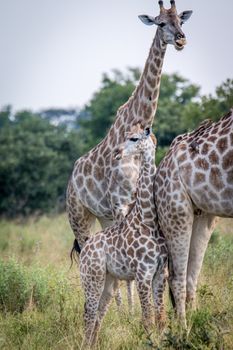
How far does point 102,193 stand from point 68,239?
17.8 ft

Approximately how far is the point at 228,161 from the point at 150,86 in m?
2.00

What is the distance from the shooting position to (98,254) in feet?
23.8

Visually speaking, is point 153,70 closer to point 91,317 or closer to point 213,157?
point 213,157

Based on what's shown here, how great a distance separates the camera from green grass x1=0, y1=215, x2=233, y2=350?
6.38m

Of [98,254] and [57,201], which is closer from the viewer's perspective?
[98,254]

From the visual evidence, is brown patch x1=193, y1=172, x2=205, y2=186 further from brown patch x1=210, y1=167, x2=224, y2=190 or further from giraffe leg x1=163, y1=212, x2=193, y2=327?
giraffe leg x1=163, y1=212, x2=193, y2=327

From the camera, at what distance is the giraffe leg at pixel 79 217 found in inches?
367

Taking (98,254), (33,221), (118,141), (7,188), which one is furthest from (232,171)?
(7,188)

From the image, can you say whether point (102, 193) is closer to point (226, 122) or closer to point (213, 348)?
point (226, 122)

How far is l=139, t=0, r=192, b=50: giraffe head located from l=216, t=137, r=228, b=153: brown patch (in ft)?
4.81

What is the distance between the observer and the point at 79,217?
9.36m

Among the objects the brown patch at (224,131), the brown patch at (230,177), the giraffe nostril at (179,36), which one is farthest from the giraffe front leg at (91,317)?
the giraffe nostril at (179,36)

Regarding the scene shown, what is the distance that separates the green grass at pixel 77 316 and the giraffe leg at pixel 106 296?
0.16m

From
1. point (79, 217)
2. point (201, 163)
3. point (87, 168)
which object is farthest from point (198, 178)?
point (79, 217)
